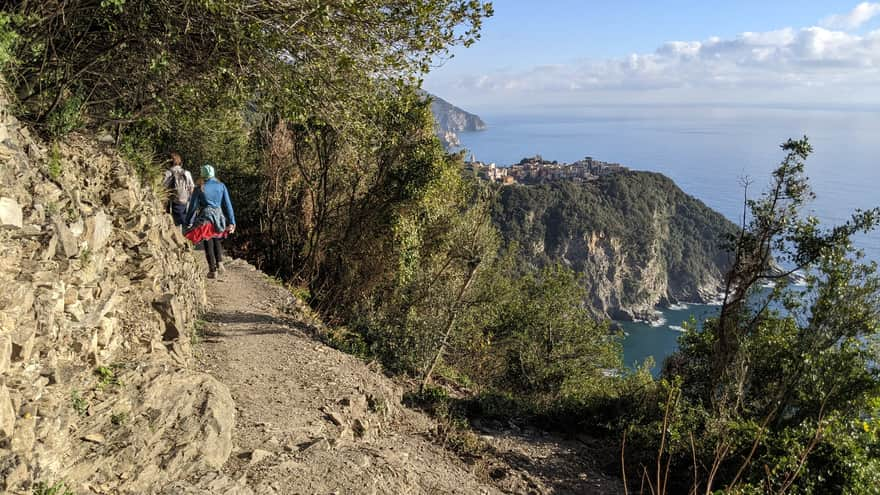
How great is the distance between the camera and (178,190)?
9.94 meters

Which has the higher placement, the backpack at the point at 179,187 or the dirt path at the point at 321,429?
the backpack at the point at 179,187

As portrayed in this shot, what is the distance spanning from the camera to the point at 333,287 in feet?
43.9

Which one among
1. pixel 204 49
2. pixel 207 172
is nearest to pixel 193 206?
pixel 207 172

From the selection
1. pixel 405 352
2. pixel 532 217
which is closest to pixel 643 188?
pixel 532 217

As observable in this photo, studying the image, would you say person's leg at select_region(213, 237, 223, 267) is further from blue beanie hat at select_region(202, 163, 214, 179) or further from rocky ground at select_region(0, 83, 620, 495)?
rocky ground at select_region(0, 83, 620, 495)

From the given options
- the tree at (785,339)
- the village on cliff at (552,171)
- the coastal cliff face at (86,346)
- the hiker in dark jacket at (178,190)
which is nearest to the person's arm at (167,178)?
the hiker in dark jacket at (178,190)

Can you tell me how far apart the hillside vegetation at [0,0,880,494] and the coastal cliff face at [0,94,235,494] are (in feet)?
0.30

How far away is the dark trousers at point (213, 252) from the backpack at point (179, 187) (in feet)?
2.97

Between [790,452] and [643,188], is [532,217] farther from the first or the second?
[790,452]

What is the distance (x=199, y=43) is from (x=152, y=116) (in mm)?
1538

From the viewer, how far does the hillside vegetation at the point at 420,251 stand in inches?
234

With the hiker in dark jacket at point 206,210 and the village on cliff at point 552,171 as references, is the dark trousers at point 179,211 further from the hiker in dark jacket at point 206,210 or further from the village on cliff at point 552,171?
the village on cliff at point 552,171

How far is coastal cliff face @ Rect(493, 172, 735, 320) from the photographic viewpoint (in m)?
81.2

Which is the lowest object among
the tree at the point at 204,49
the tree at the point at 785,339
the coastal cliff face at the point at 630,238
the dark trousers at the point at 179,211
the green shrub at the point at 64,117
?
the coastal cliff face at the point at 630,238
